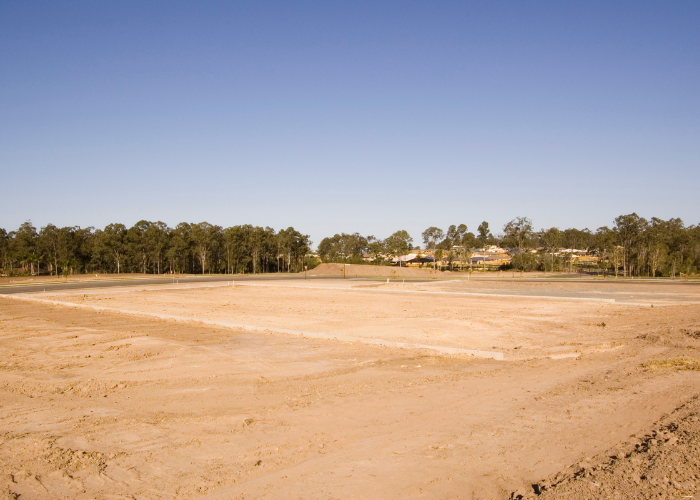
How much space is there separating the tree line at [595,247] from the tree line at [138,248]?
21.2 meters

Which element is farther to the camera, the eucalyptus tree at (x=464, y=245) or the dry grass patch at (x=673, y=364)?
the eucalyptus tree at (x=464, y=245)

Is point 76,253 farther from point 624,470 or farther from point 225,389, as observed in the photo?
point 624,470

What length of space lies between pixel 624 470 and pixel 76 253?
89.6 metres

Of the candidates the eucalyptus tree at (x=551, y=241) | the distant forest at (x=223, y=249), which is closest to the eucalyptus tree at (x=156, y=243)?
the distant forest at (x=223, y=249)

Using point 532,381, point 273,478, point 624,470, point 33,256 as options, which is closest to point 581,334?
point 532,381

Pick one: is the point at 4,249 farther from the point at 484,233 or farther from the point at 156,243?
the point at 484,233

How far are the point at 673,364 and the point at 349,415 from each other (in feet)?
25.8

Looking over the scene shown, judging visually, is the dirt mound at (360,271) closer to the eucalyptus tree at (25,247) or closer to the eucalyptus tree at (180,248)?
the eucalyptus tree at (180,248)

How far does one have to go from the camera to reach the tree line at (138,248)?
260ft

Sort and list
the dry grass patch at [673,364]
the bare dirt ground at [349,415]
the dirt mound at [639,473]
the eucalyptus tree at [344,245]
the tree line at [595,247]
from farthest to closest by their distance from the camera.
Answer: the eucalyptus tree at [344,245] → the tree line at [595,247] → the dry grass patch at [673,364] → the bare dirt ground at [349,415] → the dirt mound at [639,473]

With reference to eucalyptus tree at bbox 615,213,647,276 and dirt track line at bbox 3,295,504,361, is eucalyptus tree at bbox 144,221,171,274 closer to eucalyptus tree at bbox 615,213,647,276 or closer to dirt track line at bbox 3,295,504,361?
dirt track line at bbox 3,295,504,361

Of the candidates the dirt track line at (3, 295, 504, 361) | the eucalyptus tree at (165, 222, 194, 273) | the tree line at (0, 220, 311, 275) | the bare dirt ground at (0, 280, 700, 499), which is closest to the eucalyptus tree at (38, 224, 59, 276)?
the tree line at (0, 220, 311, 275)

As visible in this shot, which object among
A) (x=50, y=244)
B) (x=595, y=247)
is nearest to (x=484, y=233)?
(x=595, y=247)

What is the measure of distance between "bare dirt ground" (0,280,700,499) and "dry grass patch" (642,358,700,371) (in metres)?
0.07
